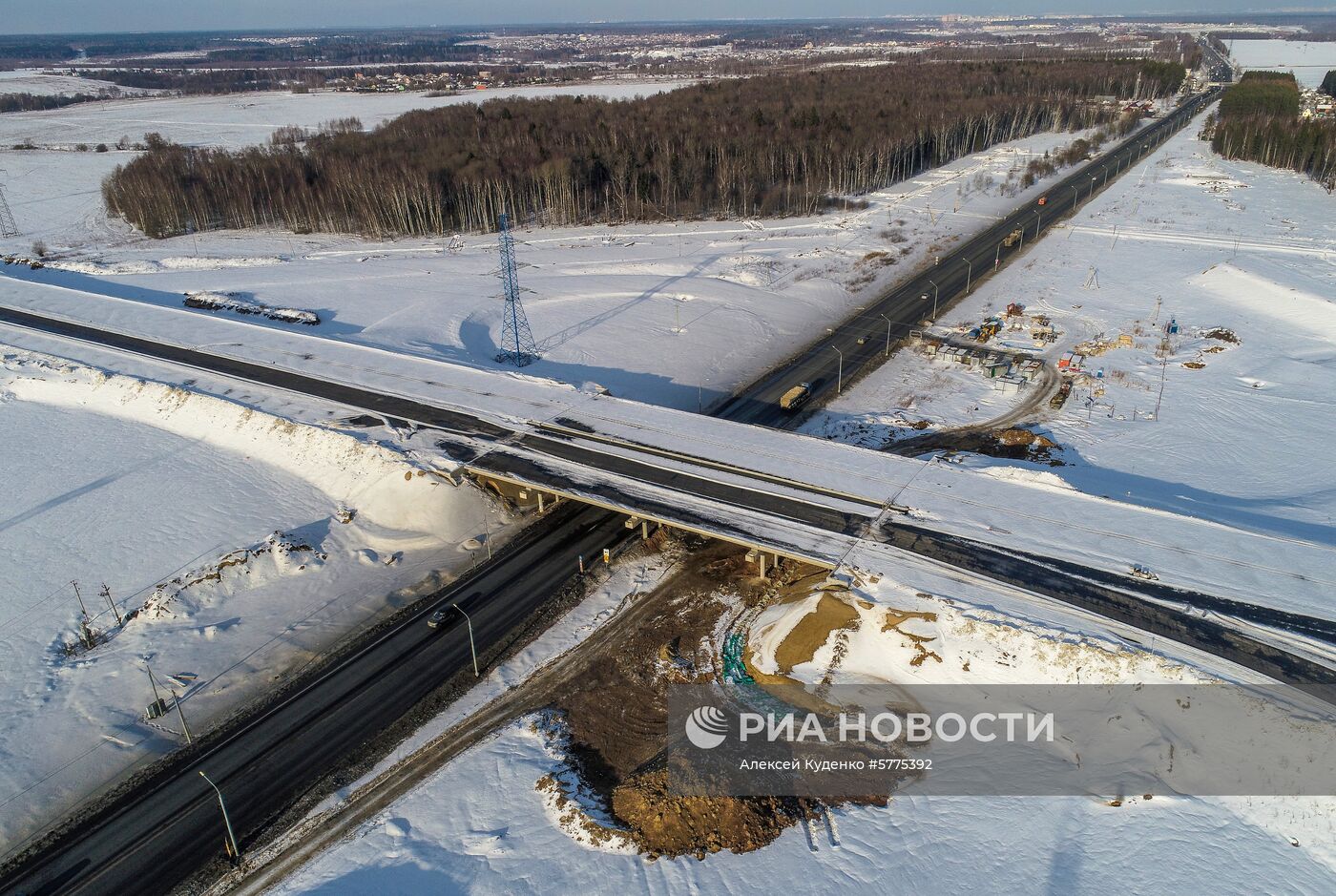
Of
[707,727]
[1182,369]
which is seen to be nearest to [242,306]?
[707,727]

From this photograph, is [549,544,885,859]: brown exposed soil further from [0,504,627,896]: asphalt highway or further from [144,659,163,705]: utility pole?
[144,659,163,705]: utility pole

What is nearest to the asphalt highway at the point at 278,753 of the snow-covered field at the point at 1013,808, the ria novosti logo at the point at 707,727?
the snow-covered field at the point at 1013,808

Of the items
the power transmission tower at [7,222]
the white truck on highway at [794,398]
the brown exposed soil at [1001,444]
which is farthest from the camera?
the power transmission tower at [7,222]

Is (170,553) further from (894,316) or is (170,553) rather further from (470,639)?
(894,316)

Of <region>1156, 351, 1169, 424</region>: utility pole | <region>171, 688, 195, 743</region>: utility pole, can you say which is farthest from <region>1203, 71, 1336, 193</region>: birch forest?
<region>171, 688, 195, 743</region>: utility pole

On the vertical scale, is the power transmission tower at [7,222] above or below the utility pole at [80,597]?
above

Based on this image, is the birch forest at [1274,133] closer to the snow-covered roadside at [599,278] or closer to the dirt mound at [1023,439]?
the snow-covered roadside at [599,278]
